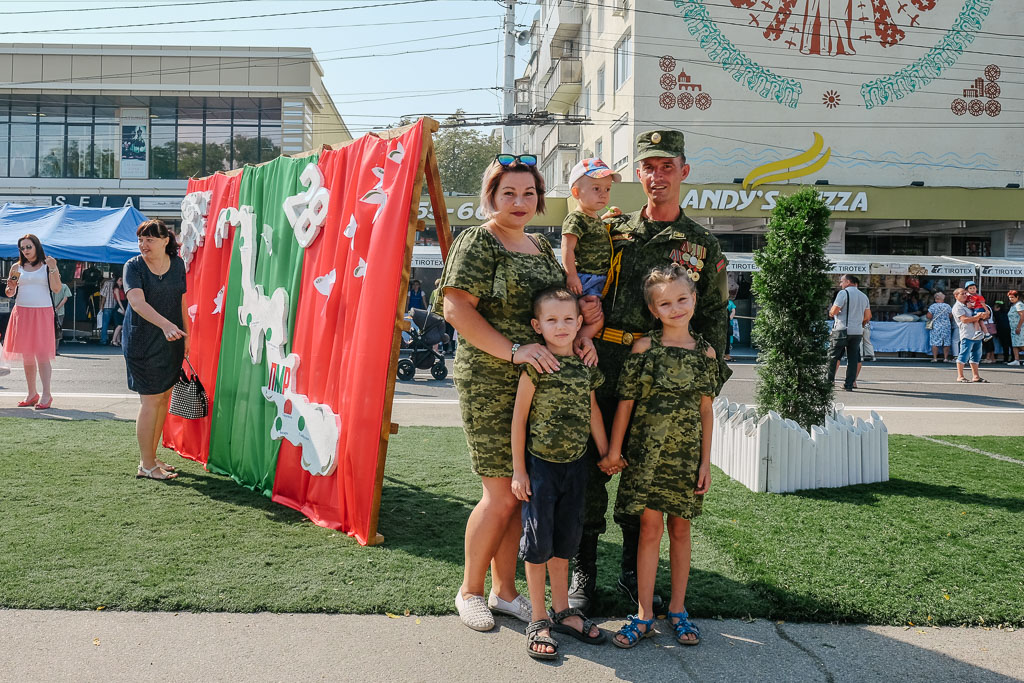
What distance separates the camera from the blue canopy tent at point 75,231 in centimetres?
1612

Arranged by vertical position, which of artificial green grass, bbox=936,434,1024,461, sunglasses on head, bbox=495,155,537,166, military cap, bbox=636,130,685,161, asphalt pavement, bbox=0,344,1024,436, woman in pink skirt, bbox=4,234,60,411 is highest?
military cap, bbox=636,130,685,161

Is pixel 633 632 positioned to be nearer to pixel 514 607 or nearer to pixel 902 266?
pixel 514 607

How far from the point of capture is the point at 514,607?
3.75 meters

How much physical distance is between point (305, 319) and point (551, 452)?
98.9 inches

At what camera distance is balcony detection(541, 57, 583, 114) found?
33875mm

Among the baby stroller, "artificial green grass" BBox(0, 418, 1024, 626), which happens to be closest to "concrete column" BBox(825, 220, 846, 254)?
the baby stroller

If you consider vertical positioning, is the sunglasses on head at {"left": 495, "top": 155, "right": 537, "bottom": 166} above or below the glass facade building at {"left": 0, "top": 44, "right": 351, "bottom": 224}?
below

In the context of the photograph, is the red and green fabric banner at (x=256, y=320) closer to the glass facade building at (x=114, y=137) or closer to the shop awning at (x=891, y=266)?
the shop awning at (x=891, y=266)

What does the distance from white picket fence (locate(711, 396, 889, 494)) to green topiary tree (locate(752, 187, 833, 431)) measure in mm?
247

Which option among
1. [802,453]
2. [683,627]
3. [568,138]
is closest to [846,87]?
[568,138]

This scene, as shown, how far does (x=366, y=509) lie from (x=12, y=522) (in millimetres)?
2084

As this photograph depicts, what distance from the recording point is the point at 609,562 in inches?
177

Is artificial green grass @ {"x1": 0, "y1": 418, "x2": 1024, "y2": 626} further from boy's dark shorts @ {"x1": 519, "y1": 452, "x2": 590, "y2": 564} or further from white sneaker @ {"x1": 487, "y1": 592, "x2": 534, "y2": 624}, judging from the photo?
boy's dark shorts @ {"x1": 519, "y1": 452, "x2": 590, "y2": 564}

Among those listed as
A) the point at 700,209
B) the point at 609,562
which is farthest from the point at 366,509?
the point at 700,209
